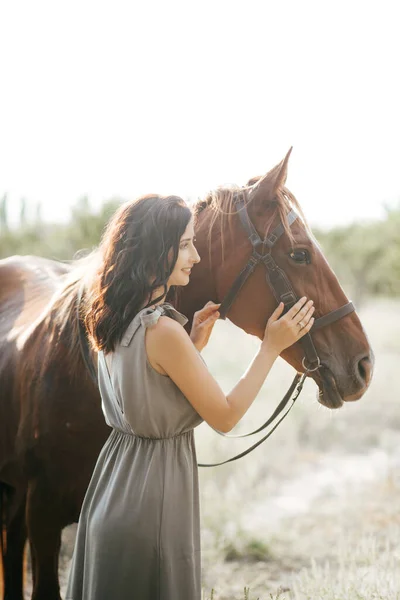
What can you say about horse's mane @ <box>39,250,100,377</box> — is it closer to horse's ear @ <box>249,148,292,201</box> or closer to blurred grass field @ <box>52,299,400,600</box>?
horse's ear @ <box>249,148,292,201</box>

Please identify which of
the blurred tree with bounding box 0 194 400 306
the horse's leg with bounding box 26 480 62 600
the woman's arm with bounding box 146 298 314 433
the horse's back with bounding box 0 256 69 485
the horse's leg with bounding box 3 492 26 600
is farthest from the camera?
the blurred tree with bounding box 0 194 400 306

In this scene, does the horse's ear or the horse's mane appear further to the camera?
the horse's mane

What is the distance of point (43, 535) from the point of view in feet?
9.57

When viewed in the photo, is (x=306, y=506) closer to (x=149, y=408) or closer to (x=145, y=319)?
(x=149, y=408)

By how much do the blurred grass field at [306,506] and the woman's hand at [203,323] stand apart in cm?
61

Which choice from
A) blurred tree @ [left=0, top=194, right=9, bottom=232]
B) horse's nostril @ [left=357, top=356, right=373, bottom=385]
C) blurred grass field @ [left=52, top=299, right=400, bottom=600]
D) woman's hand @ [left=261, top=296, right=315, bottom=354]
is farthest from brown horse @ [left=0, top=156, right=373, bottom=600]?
blurred tree @ [left=0, top=194, right=9, bottom=232]

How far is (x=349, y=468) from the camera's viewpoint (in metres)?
8.21

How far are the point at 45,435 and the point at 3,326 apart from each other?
114 centimetres

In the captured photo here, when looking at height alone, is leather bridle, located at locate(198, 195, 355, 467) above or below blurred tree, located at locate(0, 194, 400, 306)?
below

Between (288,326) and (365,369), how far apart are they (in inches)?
18.3

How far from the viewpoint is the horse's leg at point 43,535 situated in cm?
288

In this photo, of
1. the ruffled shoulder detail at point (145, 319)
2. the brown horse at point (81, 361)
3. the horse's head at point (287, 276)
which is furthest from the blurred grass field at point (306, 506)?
the ruffled shoulder detail at point (145, 319)

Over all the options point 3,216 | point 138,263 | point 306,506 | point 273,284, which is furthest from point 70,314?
point 3,216

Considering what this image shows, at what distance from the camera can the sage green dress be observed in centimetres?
203
